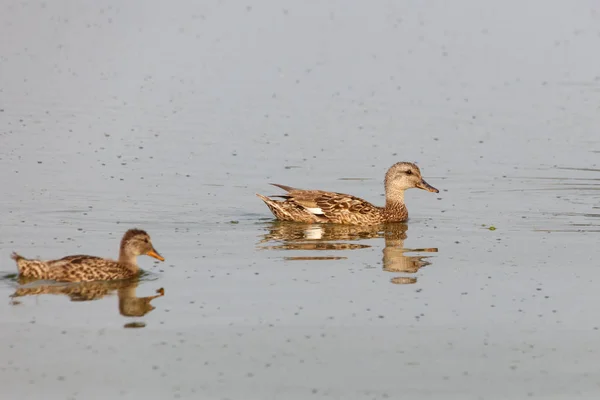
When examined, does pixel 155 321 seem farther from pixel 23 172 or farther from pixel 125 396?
pixel 23 172

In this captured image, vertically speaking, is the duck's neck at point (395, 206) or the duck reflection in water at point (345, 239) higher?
the duck's neck at point (395, 206)

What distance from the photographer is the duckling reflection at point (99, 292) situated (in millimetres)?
13281

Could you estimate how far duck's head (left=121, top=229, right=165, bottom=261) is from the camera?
47.2ft

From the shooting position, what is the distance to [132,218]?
697 inches


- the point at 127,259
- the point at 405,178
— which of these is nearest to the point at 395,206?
the point at 405,178

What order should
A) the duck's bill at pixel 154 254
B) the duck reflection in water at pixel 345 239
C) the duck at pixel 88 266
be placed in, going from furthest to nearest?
1. the duck reflection in water at pixel 345 239
2. the duck's bill at pixel 154 254
3. the duck at pixel 88 266

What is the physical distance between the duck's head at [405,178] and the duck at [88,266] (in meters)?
5.49

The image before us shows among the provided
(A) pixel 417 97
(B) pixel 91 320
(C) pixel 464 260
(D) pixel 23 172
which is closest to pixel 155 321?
(B) pixel 91 320

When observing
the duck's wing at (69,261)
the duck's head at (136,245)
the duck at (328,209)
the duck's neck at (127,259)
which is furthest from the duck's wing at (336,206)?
the duck's wing at (69,261)

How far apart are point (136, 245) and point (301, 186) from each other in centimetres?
617

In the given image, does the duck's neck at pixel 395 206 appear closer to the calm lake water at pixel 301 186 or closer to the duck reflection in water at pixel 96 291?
the calm lake water at pixel 301 186

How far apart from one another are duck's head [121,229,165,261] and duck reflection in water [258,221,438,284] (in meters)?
1.90

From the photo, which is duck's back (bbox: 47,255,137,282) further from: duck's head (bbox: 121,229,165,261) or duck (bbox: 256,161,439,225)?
duck (bbox: 256,161,439,225)

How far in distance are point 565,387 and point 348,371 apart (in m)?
1.80
